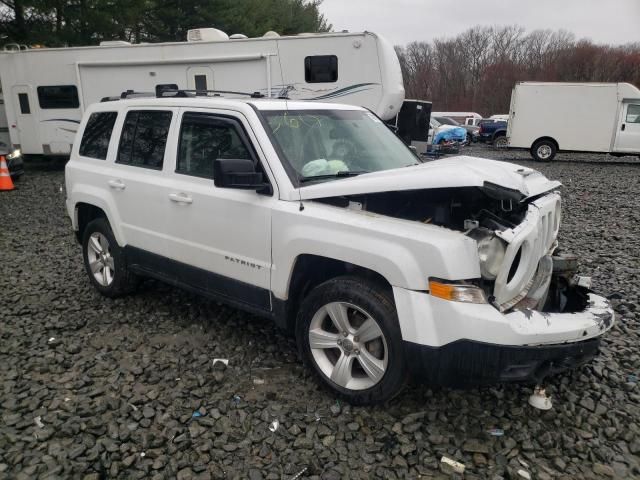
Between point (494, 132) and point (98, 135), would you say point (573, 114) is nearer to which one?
point (494, 132)

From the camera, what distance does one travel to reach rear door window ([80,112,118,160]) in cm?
473

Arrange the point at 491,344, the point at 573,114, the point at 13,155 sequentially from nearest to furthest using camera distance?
1. the point at 491,344
2. the point at 13,155
3. the point at 573,114

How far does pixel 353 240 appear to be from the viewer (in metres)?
2.90

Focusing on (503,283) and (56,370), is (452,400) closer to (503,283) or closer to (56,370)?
(503,283)

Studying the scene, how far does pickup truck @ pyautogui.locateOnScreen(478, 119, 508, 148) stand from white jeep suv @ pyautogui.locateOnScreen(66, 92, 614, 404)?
23802mm

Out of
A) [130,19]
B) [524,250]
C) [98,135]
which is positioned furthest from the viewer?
[130,19]

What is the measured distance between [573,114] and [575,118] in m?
0.17

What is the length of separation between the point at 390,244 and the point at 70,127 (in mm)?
14026

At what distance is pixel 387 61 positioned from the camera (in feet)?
34.2

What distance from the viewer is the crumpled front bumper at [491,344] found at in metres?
2.58

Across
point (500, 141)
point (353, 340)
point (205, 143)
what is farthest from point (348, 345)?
point (500, 141)

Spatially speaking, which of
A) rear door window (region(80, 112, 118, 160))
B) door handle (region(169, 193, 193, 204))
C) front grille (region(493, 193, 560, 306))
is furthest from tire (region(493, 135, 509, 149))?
door handle (region(169, 193, 193, 204))

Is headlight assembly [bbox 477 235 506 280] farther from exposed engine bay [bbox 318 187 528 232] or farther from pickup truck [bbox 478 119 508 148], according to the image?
pickup truck [bbox 478 119 508 148]

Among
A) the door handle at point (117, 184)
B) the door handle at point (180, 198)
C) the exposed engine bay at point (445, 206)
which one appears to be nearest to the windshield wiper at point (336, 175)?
the exposed engine bay at point (445, 206)
